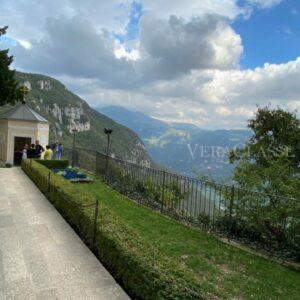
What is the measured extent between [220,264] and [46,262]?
369 centimetres

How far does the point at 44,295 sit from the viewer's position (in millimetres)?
6609

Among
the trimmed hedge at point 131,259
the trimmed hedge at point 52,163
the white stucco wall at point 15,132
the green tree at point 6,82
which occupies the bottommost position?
the trimmed hedge at point 131,259

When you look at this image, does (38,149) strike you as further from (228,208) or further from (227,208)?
(228,208)

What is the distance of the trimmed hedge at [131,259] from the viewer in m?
5.53

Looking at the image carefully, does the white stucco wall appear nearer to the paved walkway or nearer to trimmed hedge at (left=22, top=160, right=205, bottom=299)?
the paved walkway

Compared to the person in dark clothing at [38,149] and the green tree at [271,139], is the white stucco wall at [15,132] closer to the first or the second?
the person in dark clothing at [38,149]

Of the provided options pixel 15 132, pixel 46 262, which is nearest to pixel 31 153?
pixel 15 132

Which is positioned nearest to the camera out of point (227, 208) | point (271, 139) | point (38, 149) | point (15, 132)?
point (227, 208)

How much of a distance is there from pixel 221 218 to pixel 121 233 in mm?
4289

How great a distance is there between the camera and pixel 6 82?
97.0 feet

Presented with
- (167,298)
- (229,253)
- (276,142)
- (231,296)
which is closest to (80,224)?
(229,253)

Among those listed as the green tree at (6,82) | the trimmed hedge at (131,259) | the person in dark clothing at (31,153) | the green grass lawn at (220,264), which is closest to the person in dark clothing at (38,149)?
the person in dark clothing at (31,153)

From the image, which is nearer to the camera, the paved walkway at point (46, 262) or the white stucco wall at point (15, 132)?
the paved walkway at point (46, 262)

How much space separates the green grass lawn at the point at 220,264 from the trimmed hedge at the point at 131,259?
0.50 meters
